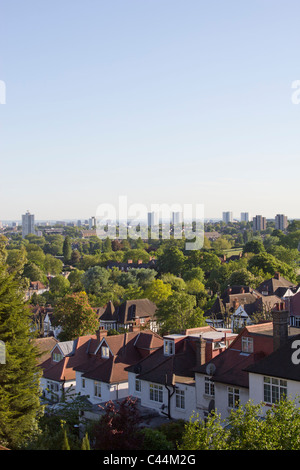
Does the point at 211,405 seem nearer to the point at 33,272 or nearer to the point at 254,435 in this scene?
the point at 254,435

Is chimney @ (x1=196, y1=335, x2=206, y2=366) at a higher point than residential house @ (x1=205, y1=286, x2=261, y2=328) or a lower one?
higher

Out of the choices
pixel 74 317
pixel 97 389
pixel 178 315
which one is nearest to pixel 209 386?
pixel 97 389

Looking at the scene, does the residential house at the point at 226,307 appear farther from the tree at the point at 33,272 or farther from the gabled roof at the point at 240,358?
the tree at the point at 33,272

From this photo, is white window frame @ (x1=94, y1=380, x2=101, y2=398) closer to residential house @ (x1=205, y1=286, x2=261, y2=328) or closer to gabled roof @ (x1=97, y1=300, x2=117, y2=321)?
residential house @ (x1=205, y1=286, x2=261, y2=328)

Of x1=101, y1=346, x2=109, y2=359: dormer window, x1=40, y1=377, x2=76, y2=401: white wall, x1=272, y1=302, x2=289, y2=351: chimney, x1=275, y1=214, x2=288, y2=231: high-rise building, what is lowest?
x1=40, y1=377, x2=76, y2=401: white wall

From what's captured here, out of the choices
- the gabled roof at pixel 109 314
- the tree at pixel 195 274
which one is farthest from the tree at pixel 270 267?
the gabled roof at pixel 109 314

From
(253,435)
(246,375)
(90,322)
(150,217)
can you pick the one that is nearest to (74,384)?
(90,322)

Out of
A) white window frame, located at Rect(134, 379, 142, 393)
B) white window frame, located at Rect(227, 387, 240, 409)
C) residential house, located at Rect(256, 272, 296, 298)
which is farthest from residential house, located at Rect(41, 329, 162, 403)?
residential house, located at Rect(256, 272, 296, 298)

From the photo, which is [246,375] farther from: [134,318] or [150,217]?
[150,217]

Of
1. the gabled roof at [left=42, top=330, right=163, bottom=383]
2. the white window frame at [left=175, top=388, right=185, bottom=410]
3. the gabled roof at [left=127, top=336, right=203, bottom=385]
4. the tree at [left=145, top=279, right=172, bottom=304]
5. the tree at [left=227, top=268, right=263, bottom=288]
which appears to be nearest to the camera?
the white window frame at [left=175, top=388, right=185, bottom=410]
